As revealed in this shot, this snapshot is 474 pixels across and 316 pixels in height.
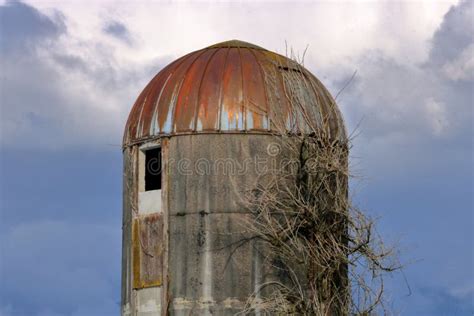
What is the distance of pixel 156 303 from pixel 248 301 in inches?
72.3

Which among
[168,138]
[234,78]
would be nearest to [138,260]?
[168,138]

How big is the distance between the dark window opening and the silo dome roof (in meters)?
0.38

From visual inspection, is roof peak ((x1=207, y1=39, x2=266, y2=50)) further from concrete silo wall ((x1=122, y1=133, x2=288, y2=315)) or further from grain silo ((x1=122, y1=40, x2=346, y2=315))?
concrete silo wall ((x1=122, y1=133, x2=288, y2=315))

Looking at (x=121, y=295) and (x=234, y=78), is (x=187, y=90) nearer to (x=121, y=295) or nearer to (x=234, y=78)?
(x=234, y=78)

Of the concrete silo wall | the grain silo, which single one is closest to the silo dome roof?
the grain silo

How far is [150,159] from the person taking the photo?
24.5 meters

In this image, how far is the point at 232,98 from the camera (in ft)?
77.2

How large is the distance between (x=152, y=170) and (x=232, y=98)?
229 cm

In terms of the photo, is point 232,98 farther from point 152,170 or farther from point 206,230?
point 206,230

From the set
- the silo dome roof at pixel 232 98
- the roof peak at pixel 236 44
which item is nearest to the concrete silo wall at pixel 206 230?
the silo dome roof at pixel 232 98

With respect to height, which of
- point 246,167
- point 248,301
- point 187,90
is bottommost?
point 248,301

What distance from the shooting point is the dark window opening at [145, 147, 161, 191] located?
24.3 meters

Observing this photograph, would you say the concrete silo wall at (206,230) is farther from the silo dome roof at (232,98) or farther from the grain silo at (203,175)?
the silo dome roof at (232,98)

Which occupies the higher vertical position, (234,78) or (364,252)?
(234,78)
